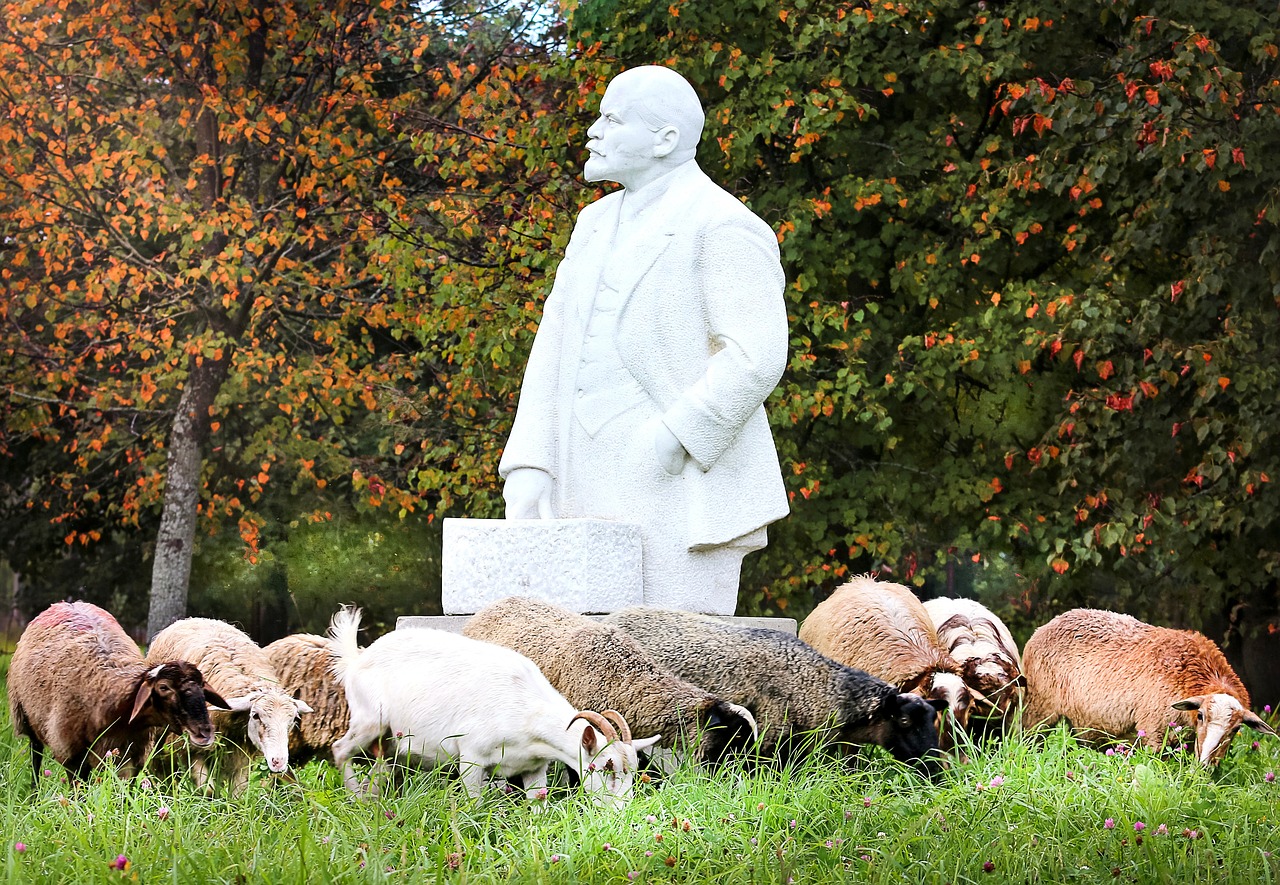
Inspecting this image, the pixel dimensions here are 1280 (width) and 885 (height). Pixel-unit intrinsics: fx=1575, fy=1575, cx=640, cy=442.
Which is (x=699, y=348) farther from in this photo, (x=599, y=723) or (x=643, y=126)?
(x=599, y=723)

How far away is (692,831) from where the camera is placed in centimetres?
472

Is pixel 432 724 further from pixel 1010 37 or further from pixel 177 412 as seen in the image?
pixel 177 412

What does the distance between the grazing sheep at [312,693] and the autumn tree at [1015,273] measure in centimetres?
548

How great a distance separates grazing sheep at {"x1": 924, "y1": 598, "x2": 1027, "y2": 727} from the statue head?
8.37 feet

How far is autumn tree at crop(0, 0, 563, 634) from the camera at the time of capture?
1392 cm

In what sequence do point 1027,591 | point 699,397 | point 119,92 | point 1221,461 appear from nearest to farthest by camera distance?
point 699,397, point 1221,461, point 1027,591, point 119,92

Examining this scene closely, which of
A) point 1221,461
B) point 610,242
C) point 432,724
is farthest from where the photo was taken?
point 1221,461

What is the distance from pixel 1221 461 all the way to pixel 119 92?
1120 centimetres

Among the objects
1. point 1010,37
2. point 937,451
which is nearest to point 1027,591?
point 937,451

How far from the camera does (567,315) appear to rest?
693 centimetres

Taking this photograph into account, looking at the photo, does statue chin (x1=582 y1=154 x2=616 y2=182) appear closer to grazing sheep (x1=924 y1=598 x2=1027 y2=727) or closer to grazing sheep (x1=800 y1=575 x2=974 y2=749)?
grazing sheep (x1=800 y1=575 x2=974 y2=749)

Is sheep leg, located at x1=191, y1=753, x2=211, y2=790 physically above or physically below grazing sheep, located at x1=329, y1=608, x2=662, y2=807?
below

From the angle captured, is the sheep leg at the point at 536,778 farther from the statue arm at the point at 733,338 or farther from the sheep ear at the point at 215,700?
the statue arm at the point at 733,338

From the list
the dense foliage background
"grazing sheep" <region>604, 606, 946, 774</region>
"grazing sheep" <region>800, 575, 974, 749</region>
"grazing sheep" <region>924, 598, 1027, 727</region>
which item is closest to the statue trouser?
"grazing sheep" <region>604, 606, 946, 774</region>
